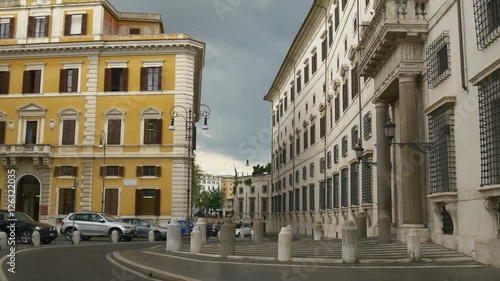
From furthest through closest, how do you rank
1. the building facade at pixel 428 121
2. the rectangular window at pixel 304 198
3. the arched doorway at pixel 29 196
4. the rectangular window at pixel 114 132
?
the rectangular window at pixel 304 198
the arched doorway at pixel 29 196
the rectangular window at pixel 114 132
the building facade at pixel 428 121

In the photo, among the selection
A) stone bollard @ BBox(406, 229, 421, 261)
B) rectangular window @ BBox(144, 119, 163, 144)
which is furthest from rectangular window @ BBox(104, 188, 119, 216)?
stone bollard @ BBox(406, 229, 421, 261)

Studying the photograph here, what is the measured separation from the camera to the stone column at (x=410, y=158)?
16359 mm

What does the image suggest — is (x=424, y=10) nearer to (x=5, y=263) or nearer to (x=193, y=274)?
(x=193, y=274)

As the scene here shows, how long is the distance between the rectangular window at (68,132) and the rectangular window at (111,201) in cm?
472

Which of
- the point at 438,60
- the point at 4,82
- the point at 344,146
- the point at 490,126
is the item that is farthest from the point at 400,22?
the point at 4,82

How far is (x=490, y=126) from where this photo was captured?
1252 cm

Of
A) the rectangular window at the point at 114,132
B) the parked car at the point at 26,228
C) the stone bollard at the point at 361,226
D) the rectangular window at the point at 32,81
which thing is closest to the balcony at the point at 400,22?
the stone bollard at the point at 361,226

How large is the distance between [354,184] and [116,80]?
2250 centimetres

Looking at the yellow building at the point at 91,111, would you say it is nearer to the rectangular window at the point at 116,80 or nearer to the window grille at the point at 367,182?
the rectangular window at the point at 116,80

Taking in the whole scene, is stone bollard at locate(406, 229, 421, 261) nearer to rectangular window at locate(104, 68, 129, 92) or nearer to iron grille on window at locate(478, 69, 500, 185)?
iron grille on window at locate(478, 69, 500, 185)

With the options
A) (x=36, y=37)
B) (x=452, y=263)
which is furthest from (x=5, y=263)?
(x=36, y=37)

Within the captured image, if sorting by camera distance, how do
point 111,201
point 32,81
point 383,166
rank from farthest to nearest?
point 32,81 < point 111,201 < point 383,166

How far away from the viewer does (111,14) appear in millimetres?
45156

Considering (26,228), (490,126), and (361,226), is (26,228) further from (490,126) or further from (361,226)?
(490,126)
